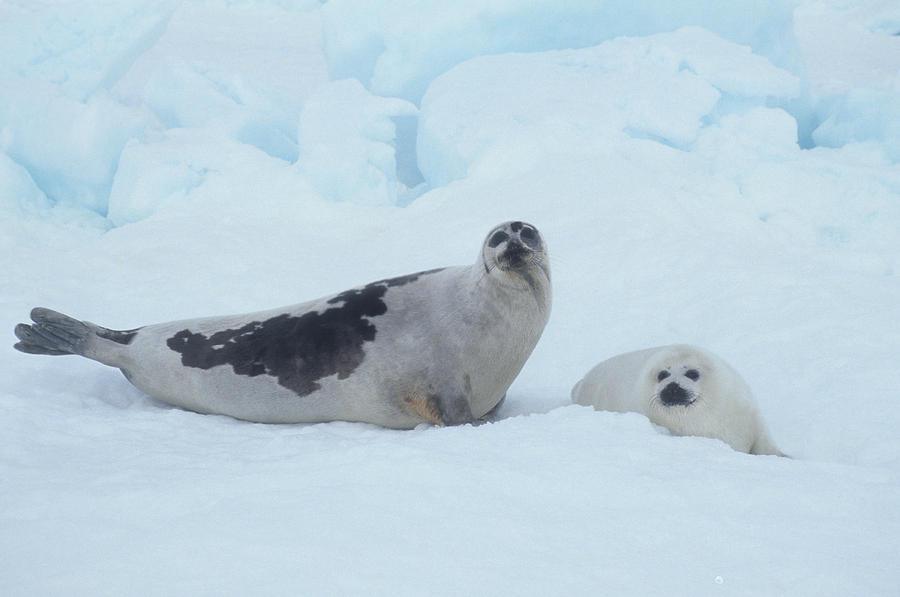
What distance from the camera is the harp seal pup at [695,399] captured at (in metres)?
2.89

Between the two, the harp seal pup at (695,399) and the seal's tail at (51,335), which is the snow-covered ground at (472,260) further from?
the harp seal pup at (695,399)

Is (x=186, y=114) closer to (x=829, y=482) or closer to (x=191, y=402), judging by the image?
(x=191, y=402)

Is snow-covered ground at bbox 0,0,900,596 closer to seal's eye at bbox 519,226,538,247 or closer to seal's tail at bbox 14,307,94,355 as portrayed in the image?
seal's tail at bbox 14,307,94,355

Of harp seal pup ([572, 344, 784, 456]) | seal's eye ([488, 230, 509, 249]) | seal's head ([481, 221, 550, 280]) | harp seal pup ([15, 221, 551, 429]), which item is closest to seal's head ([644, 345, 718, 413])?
harp seal pup ([572, 344, 784, 456])

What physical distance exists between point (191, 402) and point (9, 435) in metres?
1.00

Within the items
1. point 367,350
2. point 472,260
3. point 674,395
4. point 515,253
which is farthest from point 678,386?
point 472,260

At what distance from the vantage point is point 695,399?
290cm

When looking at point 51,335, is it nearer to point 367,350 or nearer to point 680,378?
point 367,350

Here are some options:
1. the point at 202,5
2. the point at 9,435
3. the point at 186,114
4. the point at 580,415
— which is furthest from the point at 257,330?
the point at 202,5

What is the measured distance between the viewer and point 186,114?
8.64 m

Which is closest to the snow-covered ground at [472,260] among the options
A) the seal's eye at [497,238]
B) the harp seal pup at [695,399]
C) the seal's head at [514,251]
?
the harp seal pup at [695,399]

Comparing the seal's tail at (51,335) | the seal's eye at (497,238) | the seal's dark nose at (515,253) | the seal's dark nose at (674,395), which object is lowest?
the seal's dark nose at (674,395)

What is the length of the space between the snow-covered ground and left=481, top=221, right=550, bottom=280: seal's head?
2.24 feet

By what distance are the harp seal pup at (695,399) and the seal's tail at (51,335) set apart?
2417mm
